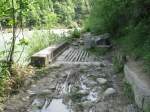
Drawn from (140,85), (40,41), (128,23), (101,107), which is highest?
(128,23)

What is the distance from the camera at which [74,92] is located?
Answer: 187 inches

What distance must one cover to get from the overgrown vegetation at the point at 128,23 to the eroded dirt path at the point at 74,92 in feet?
2.05

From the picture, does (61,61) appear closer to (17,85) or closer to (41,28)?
(17,85)

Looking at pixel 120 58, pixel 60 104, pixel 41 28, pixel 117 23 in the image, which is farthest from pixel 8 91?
pixel 41 28

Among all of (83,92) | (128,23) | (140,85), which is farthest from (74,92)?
(128,23)

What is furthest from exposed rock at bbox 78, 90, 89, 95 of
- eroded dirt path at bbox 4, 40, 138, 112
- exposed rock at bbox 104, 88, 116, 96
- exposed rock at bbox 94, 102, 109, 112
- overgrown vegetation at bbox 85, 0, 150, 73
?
overgrown vegetation at bbox 85, 0, 150, 73

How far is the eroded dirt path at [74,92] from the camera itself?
4.14 m

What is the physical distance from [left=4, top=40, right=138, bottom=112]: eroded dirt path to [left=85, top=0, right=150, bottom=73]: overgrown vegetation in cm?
62

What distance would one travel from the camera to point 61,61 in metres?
7.17

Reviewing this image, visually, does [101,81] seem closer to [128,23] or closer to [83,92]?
[83,92]

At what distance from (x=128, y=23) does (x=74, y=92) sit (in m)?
2.99

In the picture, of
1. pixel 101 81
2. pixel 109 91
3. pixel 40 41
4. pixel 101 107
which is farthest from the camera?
pixel 40 41

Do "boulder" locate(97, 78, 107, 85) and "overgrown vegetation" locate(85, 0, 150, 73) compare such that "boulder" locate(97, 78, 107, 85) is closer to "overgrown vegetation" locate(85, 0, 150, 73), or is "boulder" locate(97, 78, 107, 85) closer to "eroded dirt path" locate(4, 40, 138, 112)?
"eroded dirt path" locate(4, 40, 138, 112)

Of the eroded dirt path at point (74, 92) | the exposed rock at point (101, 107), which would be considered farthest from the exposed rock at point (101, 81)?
the exposed rock at point (101, 107)
